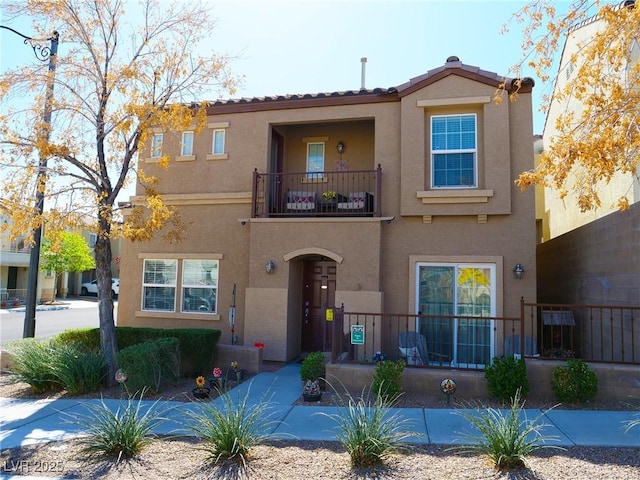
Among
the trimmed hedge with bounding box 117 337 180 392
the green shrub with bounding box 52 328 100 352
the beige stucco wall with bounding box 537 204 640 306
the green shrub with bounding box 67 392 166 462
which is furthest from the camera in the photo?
the green shrub with bounding box 52 328 100 352

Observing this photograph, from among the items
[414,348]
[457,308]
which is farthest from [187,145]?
[457,308]

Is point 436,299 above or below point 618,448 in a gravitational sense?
above

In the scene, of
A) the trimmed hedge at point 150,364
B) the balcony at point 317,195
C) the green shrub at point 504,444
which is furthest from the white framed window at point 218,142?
the green shrub at point 504,444

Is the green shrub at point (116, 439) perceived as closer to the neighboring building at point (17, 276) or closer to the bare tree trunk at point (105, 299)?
the bare tree trunk at point (105, 299)

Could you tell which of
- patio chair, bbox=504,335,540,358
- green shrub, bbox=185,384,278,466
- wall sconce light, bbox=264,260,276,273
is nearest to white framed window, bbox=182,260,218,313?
wall sconce light, bbox=264,260,276,273

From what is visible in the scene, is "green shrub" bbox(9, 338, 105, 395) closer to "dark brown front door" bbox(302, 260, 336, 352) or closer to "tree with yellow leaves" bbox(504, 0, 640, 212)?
"dark brown front door" bbox(302, 260, 336, 352)

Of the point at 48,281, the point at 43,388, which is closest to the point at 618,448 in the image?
the point at 43,388

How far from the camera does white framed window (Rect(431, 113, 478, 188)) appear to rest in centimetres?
1052

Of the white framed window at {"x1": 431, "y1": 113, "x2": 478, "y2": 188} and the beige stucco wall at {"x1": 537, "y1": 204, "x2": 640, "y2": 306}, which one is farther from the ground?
the white framed window at {"x1": 431, "y1": 113, "x2": 478, "y2": 188}

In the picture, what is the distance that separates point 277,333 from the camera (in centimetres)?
1085

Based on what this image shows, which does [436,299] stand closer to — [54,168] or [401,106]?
[401,106]

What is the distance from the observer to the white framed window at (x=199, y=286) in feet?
39.1

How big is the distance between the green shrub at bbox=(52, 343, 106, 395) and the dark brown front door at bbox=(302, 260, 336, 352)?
4.91m

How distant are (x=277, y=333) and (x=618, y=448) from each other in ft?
23.0
